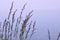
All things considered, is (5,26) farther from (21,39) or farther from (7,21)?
(21,39)

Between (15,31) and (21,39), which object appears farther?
(15,31)

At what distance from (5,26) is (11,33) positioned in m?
0.16

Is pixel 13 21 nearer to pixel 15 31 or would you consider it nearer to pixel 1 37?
pixel 15 31

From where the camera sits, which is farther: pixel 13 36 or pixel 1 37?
pixel 13 36

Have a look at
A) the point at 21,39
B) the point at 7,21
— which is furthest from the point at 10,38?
the point at 21,39

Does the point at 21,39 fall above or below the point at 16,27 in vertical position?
below

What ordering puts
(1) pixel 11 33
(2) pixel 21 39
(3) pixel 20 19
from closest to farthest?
(2) pixel 21 39
(3) pixel 20 19
(1) pixel 11 33

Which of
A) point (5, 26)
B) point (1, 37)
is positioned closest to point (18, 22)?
point (5, 26)

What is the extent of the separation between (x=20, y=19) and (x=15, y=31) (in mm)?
193

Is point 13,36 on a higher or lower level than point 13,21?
lower

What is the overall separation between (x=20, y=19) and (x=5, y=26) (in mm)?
193

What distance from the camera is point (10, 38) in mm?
1936

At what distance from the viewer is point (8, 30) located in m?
1.90

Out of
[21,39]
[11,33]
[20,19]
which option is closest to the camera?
[21,39]
